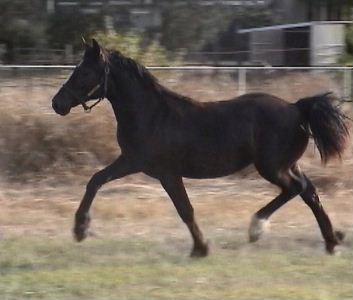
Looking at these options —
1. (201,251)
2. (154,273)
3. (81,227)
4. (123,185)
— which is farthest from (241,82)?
(154,273)

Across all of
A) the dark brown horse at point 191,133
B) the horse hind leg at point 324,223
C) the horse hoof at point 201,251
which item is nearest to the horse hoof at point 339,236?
the horse hind leg at point 324,223

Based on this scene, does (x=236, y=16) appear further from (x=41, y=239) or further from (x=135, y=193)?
(x=41, y=239)

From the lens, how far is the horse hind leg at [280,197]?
8.99m

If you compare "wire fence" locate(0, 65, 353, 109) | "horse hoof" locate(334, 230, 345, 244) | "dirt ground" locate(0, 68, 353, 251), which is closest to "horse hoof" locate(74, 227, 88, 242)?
"dirt ground" locate(0, 68, 353, 251)

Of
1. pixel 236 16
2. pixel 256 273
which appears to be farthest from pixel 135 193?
pixel 236 16

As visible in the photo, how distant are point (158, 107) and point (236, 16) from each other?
31.6 meters

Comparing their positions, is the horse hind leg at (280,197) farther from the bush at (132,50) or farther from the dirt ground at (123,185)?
the bush at (132,50)

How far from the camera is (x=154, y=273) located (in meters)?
8.12

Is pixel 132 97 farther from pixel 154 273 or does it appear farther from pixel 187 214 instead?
pixel 154 273

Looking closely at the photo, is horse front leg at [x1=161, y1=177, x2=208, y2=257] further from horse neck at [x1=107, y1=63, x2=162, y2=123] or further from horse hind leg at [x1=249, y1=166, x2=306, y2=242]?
horse neck at [x1=107, y1=63, x2=162, y2=123]

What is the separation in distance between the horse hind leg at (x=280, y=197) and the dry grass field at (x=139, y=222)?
0.88ft

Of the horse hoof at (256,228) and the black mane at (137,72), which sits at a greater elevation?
the black mane at (137,72)

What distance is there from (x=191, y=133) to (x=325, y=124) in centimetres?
125

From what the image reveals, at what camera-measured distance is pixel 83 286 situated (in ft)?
24.6
